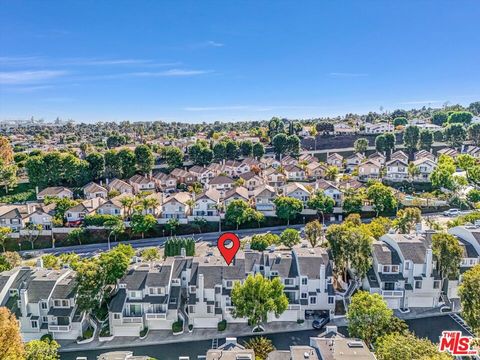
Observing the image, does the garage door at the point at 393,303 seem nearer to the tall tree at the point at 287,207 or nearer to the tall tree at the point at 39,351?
the tall tree at the point at 287,207

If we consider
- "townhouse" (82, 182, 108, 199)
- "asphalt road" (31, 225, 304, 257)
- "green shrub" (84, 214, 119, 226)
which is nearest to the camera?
"asphalt road" (31, 225, 304, 257)

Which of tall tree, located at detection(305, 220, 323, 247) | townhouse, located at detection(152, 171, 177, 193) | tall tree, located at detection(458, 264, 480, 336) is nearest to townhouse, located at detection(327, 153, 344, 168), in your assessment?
townhouse, located at detection(152, 171, 177, 193)

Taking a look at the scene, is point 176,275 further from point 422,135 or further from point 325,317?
point 422,135

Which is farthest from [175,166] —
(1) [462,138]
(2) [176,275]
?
(1) [462,138]

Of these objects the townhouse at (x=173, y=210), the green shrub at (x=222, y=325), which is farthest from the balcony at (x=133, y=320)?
the townhouse at (x=173, y=210)

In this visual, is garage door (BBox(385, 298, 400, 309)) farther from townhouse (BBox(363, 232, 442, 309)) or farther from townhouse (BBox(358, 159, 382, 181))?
townhouse (BBox(358, 159, 382, 181))

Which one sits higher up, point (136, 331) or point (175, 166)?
point (175, 166)

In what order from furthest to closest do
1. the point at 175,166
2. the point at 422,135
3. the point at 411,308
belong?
the point at 422,135 < the point at 175,166 < the point at 411,308
